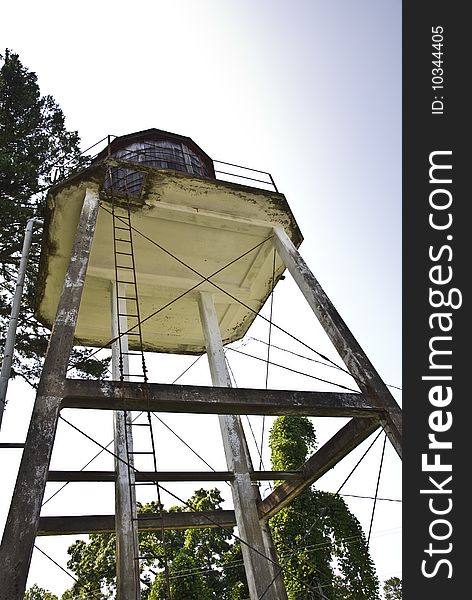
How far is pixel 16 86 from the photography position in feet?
36.0

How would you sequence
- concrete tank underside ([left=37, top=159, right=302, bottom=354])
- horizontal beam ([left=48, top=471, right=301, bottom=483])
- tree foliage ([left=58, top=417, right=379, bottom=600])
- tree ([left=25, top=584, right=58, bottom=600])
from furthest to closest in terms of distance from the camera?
1. tree ([left=25, top=584, right=58, bottom=600])
2. tree foliage ([left=58, top=417, right=379, bottom=600])
3. concrete tank underside ([left=37, top=159, right=302, bottom=354])
4. horizontal beam ([left=48, top=471, right=301, bottom=483])

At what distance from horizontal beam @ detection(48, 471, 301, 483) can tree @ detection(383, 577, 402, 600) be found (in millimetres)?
43185

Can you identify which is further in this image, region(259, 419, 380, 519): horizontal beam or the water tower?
region(259, 419, 380, 519): horizontal beam

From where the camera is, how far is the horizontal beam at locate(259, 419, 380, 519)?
18.8 ft

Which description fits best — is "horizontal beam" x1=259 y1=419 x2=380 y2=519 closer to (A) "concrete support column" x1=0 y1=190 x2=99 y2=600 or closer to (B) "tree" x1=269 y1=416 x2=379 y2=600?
(A) "concrete support column" x1=0 y1=190 x2=99 y2=600

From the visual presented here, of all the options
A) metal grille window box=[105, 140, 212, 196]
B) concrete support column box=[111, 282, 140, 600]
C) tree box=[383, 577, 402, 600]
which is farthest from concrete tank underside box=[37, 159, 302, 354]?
tree box=[383, 577, 402, 600]

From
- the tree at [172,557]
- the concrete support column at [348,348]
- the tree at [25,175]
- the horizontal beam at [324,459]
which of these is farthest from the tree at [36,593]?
the concrete support column at [348,348]

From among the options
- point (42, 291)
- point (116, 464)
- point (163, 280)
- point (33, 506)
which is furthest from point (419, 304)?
point (42, 291)

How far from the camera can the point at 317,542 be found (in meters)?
16.6

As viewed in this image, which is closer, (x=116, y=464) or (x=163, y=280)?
(x=116, y=464)

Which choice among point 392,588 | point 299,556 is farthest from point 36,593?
point 392,588

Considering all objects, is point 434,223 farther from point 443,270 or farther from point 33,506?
point 33,506

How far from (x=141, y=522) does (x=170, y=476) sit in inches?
38.6

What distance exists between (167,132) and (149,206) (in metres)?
3.40
